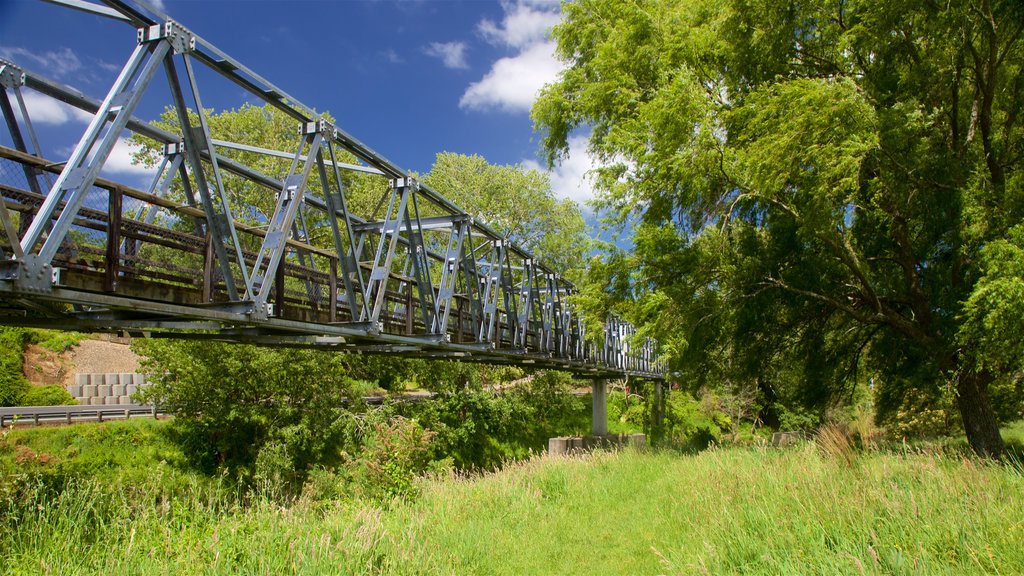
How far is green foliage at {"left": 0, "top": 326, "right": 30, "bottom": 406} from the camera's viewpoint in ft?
70.9

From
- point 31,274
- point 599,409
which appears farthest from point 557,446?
point 31,274

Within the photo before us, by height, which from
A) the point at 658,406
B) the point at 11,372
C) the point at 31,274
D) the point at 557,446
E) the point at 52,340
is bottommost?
the point at 557,446

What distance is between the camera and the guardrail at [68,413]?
61.8 ft

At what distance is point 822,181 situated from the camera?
430 inches

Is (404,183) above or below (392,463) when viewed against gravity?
above

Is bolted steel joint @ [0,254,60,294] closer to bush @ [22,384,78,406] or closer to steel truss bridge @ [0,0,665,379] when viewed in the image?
steel truss bridge @ [0,0,665,379]

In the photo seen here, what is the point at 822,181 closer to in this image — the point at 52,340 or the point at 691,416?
the point at 52,340

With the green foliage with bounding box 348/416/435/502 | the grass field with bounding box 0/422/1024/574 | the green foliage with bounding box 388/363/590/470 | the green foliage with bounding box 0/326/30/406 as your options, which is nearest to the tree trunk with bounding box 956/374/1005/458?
the grass field with bounding box 0/422/1024/574

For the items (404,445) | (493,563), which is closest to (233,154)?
(404,445)

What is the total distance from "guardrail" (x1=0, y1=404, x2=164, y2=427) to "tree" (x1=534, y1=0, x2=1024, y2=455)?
16738 millimetres

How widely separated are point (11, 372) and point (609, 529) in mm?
22610

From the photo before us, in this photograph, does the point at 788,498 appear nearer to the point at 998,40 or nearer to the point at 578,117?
the point at 998,40

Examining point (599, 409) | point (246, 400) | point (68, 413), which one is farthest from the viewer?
point (599, 409)

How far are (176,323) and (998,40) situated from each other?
1346 centimetres
